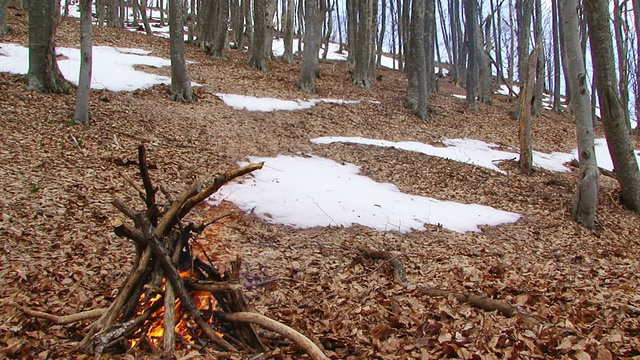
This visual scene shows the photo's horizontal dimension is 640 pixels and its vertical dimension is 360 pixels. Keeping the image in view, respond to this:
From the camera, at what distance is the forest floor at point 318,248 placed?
127 inches

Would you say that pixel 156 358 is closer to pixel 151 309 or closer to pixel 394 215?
pixel 151 309

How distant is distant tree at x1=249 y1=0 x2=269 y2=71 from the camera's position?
16516 millimetres

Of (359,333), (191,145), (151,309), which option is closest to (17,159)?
(191,145)

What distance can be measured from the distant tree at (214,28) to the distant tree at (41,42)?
8684 millimetres

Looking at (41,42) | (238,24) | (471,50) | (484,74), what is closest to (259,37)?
(238,24)

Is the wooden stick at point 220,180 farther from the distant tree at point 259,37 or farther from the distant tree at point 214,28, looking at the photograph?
the distant tree at point 214,28

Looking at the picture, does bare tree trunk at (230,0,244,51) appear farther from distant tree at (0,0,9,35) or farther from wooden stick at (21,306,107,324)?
wooden stick at (21,306,107,324)

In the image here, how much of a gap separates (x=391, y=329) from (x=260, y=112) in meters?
10.1

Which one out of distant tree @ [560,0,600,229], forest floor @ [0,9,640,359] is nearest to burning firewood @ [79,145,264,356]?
forest floor @ [0,9,640,359]

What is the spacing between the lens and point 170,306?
113 inches

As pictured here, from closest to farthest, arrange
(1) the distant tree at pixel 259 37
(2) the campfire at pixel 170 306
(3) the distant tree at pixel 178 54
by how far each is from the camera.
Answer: (2) the campfire at pixel 170 306 → (3) the distant tree at pixel 178 54 → (1) the distant tree at pixel 259 37

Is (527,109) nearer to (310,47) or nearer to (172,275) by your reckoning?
(310,47)

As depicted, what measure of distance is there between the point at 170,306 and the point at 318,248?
275cm

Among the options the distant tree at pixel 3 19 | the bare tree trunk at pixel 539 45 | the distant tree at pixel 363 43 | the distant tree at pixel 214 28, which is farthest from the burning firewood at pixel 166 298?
the distant tree at pixel 3 19
